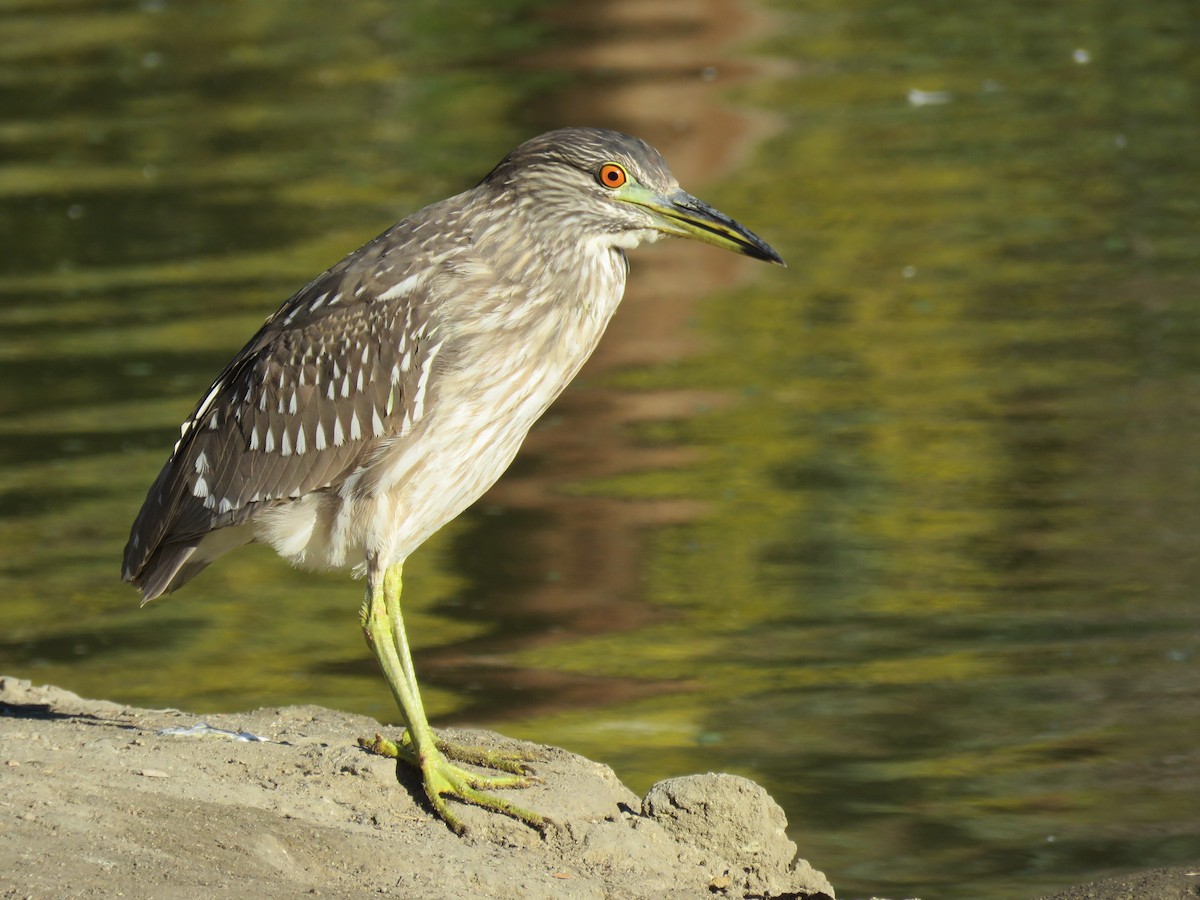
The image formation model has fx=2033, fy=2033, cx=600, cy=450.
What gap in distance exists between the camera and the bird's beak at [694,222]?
23.4 feet

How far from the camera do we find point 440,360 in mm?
7102

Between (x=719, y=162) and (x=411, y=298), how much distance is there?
38.2 feet

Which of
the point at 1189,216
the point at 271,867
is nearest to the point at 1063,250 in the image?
the point at 1189,216

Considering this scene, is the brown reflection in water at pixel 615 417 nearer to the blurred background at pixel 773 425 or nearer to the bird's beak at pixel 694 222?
the blurred background at pixel 773 425

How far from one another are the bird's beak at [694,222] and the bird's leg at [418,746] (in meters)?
1.56

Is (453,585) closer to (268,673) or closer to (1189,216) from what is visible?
(268,673)

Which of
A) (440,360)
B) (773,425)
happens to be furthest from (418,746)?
A: (773,425)

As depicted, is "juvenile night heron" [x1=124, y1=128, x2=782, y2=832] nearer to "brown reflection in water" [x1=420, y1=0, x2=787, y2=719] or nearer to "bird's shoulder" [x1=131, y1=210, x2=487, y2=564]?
"bird's shoulder" [x1=131, y1=210, x2=487, y2=564]

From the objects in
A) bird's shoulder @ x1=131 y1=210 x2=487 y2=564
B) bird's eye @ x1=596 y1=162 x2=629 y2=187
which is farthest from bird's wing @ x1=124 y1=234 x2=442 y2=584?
bird's eye @ x1=596 y1=162 x2=629 y2=187

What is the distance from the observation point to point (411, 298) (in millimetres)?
7215

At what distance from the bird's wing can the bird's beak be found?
813 mm

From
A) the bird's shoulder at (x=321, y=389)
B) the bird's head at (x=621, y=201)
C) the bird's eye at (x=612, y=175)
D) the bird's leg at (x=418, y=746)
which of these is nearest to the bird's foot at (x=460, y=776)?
the bird's leg at (x=418, y=746)

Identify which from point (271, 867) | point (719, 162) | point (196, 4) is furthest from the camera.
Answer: point (196, 4)

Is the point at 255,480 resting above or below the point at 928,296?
above
